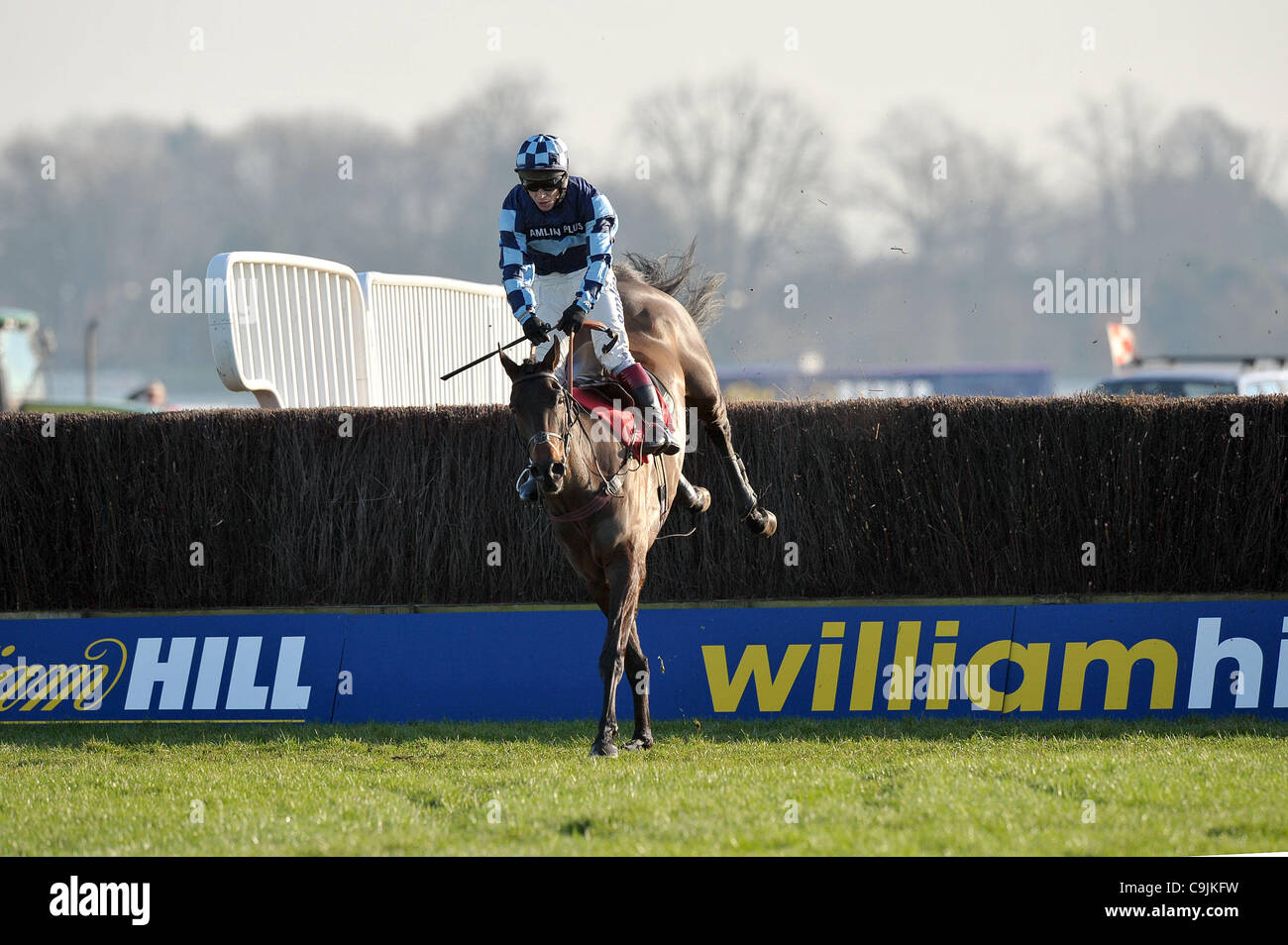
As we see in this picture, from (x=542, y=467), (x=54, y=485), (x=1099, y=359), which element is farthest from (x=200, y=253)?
(x=542, y=467)

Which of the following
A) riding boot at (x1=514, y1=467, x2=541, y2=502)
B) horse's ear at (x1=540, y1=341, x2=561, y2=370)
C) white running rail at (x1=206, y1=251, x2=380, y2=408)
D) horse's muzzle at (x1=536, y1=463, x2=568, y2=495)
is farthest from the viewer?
white running rail at (x1=206, y1=251, x2=380, y2=408)

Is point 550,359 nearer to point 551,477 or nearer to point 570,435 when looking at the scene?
point 570,435

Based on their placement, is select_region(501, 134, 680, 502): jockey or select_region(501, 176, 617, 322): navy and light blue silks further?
select_region(501, 176, 617, 322): navy and light blue silks

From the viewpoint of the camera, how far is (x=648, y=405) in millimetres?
7566

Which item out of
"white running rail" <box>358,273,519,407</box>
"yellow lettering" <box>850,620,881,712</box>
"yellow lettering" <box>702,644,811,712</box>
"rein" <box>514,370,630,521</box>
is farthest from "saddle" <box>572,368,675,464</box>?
Result: "white running rail" <box>358,273,519,407</box>

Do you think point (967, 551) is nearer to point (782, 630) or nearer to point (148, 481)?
point (782, 630)

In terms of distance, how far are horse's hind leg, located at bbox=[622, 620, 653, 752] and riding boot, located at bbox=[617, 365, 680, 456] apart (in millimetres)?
991

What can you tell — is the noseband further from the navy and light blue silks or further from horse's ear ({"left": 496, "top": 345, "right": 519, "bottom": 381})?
the navy and light blue silks

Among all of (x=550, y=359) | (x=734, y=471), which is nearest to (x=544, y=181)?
(x=550, y=359)

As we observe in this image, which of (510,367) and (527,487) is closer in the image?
(510,367)

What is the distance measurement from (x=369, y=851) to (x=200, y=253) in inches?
2248

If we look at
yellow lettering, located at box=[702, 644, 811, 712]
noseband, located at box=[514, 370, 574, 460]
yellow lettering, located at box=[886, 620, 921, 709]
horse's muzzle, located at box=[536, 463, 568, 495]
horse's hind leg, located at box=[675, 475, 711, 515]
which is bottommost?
yellow lettering, located at box=[702, 644, 811, 712]

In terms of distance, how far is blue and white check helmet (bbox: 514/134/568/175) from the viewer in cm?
737

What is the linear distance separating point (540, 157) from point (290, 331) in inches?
144
